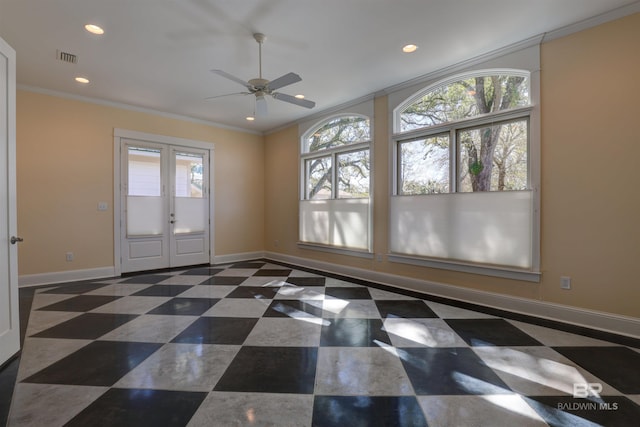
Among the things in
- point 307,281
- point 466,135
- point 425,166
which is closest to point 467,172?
point 466,135

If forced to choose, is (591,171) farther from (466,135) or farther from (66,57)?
(66,57)

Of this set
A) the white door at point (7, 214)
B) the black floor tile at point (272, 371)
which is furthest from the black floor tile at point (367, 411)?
the white door at point (7, 214)

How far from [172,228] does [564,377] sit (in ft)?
19.5

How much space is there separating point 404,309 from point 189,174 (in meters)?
4.80

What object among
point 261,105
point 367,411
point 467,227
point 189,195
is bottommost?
point 367,411

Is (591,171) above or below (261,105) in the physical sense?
below

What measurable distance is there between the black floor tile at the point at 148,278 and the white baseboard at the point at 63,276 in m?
0.43

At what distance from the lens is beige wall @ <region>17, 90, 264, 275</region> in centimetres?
429

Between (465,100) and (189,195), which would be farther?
(189,195)

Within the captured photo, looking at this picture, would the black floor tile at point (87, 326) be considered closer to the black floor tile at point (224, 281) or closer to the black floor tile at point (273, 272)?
the black floor tile at point (224, 281)

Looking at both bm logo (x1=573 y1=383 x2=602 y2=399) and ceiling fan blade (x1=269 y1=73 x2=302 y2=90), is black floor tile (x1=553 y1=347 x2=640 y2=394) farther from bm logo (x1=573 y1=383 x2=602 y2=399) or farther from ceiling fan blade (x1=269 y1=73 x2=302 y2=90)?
ceiling fan blade (x1=269 y1=73 x2=302 y2=90)

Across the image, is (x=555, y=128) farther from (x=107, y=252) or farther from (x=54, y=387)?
(x=107, y=252)

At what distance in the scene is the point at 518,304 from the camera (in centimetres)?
321

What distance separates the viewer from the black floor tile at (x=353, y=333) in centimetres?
256
